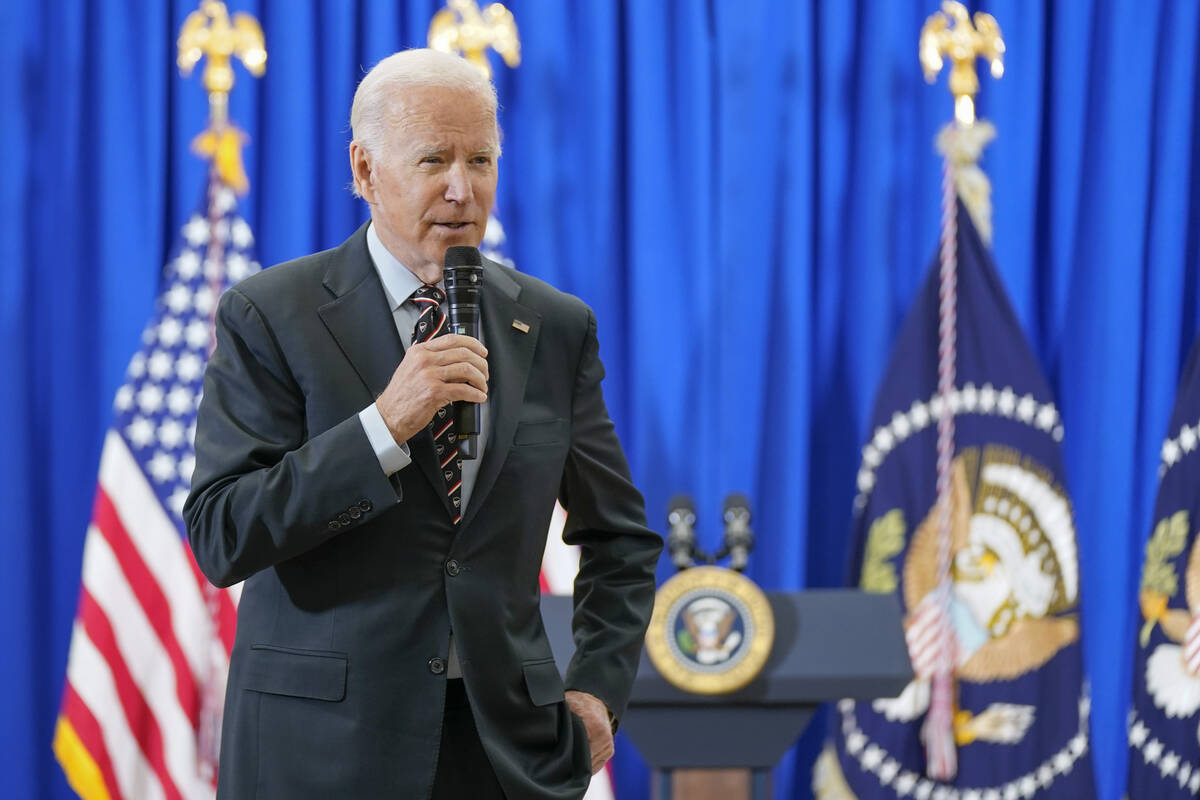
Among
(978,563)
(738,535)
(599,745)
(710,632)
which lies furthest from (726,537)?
(599,745)

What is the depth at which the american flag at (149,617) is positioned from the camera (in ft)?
12.5

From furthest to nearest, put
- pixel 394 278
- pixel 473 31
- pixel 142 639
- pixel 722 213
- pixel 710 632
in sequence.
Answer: pixel 722 213 → pixel 473 31 → pixel 142 639 → pixel 710 632 → pixel 394 278

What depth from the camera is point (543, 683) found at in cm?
160

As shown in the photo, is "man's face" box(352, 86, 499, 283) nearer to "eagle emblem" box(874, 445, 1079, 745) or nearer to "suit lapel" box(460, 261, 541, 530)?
"suit lapel" box(460, 261, 541, 530)

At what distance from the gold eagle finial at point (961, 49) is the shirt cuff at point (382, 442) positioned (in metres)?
2.97

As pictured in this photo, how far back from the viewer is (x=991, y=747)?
3969 mm

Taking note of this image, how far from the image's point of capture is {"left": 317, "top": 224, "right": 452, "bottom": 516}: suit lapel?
1524 mm

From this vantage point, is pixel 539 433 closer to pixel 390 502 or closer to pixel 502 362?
pixel 502 362

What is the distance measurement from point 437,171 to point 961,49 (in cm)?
285

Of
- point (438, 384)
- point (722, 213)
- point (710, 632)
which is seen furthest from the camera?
point (722, 213)

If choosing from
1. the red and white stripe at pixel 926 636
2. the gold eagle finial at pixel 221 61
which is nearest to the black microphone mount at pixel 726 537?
the red and white stripe at pixel 926 636

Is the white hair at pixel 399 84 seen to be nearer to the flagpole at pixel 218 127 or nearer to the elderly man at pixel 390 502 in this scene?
the elderly man at pixel 390 502

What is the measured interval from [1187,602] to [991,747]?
0.72 m

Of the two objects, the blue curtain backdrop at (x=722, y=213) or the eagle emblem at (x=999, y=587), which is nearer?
the eagle emblem at (x=999, y=587)
